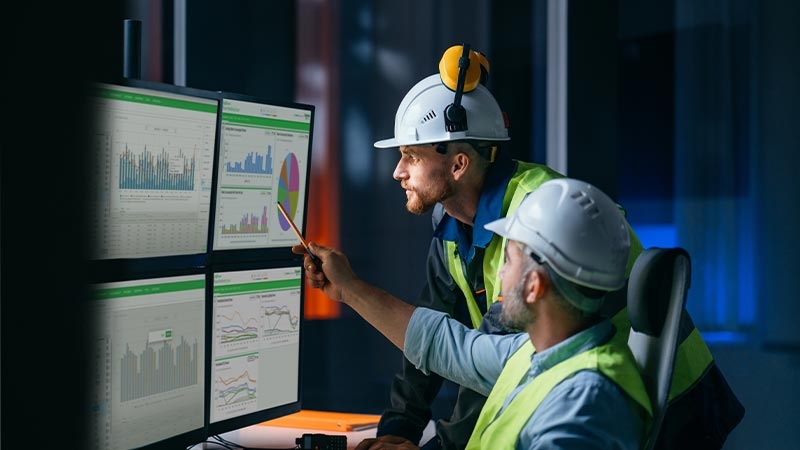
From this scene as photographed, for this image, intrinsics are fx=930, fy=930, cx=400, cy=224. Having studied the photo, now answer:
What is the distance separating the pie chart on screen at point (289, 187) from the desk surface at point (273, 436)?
1.61 feet

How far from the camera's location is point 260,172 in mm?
1938

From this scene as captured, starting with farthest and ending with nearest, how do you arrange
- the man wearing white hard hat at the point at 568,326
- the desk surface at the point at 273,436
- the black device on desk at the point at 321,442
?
the desk surface at the point at 273,436 → the black device on desk at the point at 321,442 → the man wearing white hard hat at the point at 568,326

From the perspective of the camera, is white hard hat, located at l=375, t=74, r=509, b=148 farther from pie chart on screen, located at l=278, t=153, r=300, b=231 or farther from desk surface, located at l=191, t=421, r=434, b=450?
desk surface, located at l=191, t=421, r=434, b=450

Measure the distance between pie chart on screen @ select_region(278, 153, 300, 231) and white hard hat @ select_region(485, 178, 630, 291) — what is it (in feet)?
2.33

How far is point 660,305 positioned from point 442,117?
90 centimetres

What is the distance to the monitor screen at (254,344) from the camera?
1845 millimetres

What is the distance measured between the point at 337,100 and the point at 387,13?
0.48 meters

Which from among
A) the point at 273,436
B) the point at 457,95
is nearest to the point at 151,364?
the point at 273,436

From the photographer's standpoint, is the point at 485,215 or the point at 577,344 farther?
the point at 485,215

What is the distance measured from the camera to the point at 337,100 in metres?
4.48

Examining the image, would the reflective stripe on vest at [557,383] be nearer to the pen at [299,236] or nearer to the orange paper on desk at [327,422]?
the pen at [299,236]

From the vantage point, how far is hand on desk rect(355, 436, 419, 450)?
6.56ft

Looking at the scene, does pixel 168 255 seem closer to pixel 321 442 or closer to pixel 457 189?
pixel 321 442

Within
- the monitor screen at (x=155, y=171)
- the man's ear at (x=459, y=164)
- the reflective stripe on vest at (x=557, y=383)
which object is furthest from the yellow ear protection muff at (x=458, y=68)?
the reflective stripe on vest at (x=557, y=383)
